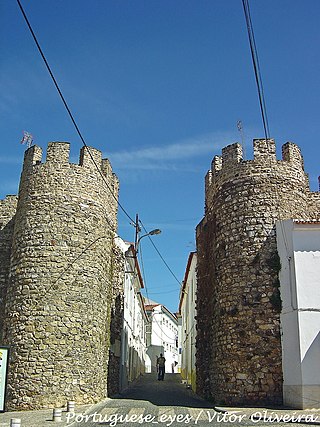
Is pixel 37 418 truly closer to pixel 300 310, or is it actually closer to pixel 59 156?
pixel 300 310

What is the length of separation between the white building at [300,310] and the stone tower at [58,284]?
5.94 metres

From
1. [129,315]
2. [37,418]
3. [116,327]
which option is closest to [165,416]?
[37,418]

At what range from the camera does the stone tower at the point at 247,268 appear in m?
14.2

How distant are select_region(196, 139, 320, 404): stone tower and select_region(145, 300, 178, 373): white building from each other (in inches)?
1369

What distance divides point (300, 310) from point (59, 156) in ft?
29.5

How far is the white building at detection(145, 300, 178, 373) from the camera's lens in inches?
2032

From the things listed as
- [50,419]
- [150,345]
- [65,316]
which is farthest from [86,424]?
[150,345]

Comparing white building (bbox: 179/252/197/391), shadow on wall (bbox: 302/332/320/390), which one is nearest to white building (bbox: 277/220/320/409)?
shadow on wall (bbox: 302/332/320/390)

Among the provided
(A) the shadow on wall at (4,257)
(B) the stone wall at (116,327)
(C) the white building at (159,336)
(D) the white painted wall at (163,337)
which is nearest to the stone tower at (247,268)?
(B) the stone wall at (116,327)

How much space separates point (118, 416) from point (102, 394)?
16.2 feet

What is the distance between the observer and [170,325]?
194ft

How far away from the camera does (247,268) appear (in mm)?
15102

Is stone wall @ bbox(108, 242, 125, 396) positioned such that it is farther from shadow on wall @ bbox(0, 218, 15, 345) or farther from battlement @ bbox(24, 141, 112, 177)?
shadow on wall @ bbox(0, 218, 15, 345)

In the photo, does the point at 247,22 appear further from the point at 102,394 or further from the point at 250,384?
the point at 102,394
